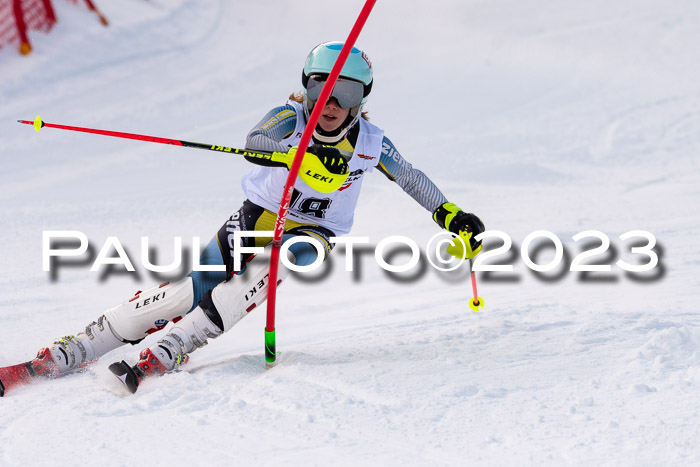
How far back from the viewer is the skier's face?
9.84 feet

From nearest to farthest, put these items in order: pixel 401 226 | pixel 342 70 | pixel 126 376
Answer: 1. pixel 126 376
2. pixel 342 70
3. pixel 401 226

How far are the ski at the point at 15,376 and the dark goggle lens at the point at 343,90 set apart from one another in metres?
1.47

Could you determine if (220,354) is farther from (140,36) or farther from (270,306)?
(140,36)

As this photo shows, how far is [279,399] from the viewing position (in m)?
2.40

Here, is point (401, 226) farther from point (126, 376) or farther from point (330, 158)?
point (126, 376)

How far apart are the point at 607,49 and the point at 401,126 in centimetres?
377

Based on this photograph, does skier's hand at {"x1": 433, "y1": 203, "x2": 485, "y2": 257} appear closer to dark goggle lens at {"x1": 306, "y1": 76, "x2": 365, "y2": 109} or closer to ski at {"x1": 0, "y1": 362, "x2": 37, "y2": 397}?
dark goggle lens at {"x1": 306, "y1": 76, "x2": 365, "y2": 109}

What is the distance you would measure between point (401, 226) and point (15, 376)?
3.39m

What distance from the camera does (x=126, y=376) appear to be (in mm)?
2572

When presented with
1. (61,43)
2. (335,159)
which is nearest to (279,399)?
(335,159)

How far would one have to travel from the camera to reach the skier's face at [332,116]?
3.00 meters

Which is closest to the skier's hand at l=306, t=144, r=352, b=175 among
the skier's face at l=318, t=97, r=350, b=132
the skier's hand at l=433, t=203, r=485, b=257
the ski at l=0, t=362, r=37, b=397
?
the skier's face at l=318, t=97, r=350, b=132

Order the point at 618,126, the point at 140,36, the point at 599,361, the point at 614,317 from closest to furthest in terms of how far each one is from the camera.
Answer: the point at 599,361 → the point at 614,317 → the point at 618,126 → the point at 140,36

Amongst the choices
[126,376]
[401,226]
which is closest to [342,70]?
[126,376]
